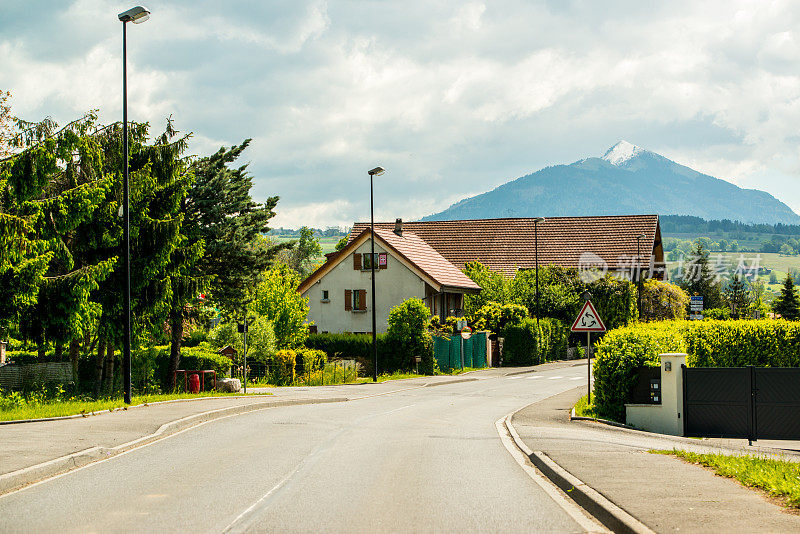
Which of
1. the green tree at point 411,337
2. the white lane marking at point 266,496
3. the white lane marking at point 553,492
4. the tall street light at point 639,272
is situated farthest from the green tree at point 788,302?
the white lane marking at point 266,496

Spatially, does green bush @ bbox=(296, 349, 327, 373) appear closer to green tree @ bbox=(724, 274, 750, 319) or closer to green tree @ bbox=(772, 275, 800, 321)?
green tree @ bbox=(772, 275, 800, 321)

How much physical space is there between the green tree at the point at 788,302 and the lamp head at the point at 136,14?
78.8 meters

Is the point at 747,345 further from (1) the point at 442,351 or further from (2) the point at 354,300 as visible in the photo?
(2) the point at 354,300

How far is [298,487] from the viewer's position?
10680mm

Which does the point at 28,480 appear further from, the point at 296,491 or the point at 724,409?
the point at 724,409

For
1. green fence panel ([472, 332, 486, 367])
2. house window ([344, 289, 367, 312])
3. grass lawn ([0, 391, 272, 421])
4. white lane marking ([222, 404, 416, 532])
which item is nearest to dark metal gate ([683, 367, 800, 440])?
white lane marking ([222, 404, 416, 532])

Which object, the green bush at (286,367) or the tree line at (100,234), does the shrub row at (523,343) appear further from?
the tree line at (100,234)

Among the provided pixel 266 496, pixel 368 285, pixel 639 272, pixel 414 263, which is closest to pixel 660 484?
pixel 266 496

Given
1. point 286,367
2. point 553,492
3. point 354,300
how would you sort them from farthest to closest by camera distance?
point 354,300, point 286,367, point 553,492

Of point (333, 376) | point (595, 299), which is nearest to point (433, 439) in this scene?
point (333, 376)

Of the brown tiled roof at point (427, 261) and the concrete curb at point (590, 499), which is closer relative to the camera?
the concrete curb at point (590, 499)

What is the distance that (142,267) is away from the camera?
89.7 feet

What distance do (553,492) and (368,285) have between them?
49.8 m

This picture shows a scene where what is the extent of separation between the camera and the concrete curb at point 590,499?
7961 millimetres
